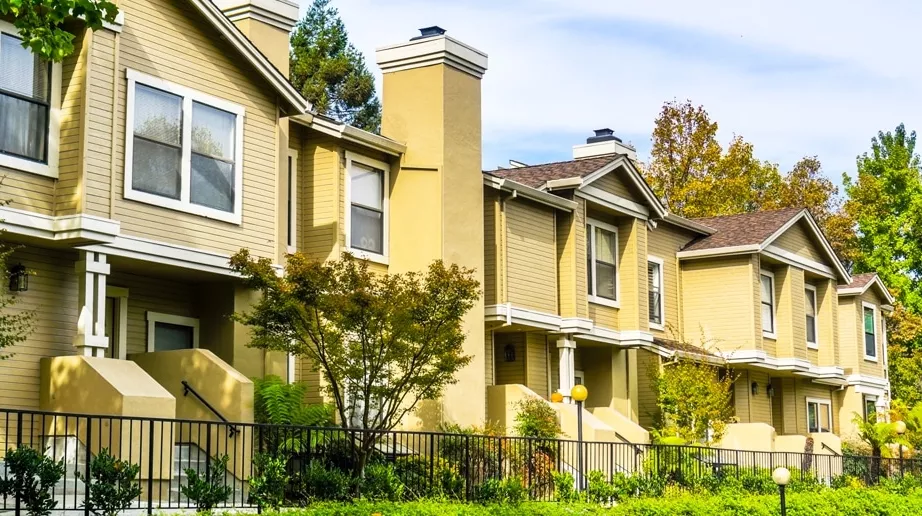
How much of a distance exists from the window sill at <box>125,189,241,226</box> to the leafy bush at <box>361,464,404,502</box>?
5836 millimetres

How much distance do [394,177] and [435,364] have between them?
6.21 m

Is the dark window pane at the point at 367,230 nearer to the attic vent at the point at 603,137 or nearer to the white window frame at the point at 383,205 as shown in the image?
the white window frame at the point at 383,205

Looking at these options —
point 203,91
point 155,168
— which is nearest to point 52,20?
point 155,168

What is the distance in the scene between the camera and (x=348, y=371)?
790 inches

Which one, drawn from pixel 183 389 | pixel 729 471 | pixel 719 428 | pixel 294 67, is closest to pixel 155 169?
pixel 183 389

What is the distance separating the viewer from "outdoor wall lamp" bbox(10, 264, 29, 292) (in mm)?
18359

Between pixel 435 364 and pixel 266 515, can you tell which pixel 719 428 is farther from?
pixel 266 515

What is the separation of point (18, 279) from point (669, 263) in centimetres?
2270

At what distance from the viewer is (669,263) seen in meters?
37.4

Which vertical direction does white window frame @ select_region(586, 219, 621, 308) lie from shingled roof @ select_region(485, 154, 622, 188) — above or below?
below

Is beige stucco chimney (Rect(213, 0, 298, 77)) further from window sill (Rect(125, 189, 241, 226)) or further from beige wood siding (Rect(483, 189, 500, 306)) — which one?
beige wood siding (Rect(483, 189, 500, 306))

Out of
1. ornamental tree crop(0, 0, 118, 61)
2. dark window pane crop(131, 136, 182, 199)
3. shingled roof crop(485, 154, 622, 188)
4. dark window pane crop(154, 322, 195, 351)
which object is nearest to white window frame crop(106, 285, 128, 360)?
dark window pane crop(154, 322, 195, 351)

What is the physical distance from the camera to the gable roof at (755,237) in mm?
37188

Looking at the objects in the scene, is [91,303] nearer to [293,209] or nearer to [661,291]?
[293,209]
